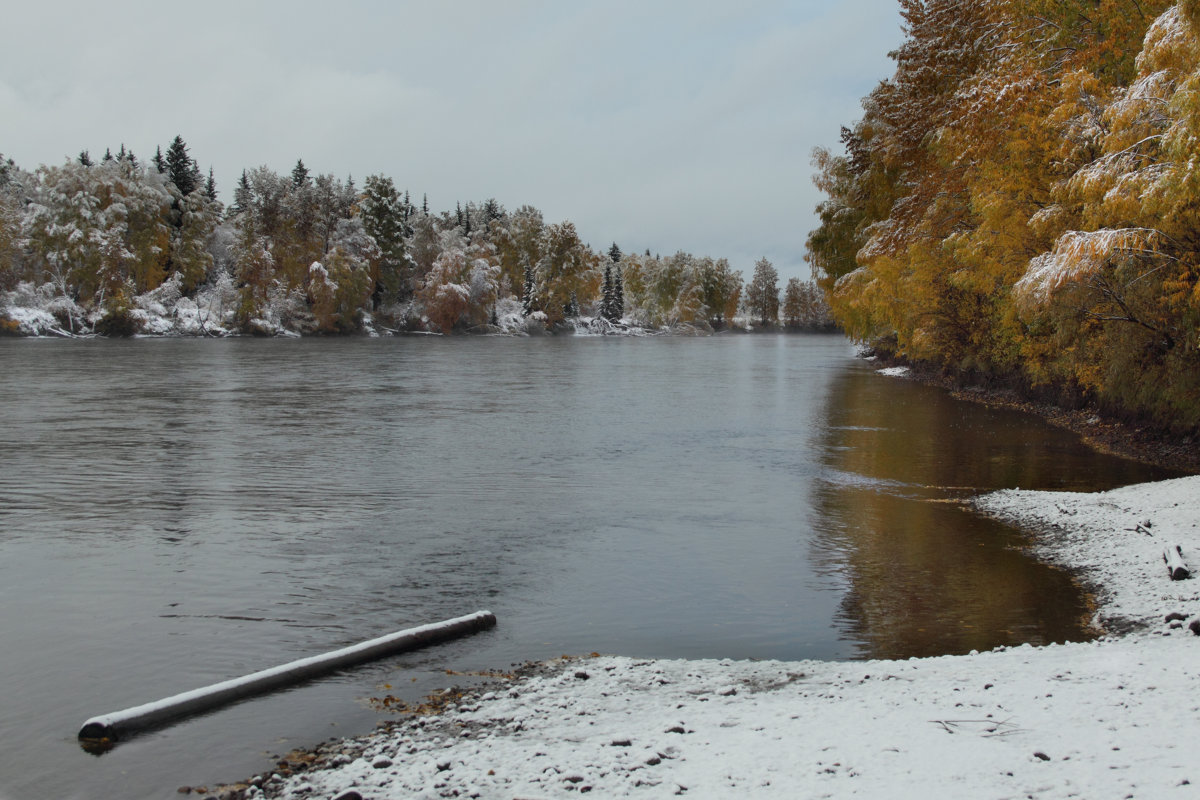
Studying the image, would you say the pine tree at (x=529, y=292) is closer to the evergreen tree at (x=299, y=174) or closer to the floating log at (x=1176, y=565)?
the evergreen tree at (x=299, y=174)

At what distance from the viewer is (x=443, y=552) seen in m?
14.0

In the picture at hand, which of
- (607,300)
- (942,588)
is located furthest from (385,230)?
(942,588)

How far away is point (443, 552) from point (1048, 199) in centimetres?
2253

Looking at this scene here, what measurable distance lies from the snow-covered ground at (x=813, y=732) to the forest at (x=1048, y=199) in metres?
9.02

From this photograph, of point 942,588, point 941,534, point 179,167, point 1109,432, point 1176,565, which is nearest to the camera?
point 1176,565

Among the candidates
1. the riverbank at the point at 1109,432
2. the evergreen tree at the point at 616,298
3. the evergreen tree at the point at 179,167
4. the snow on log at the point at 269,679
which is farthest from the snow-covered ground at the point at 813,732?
the evergreen tree at the point at 616,298

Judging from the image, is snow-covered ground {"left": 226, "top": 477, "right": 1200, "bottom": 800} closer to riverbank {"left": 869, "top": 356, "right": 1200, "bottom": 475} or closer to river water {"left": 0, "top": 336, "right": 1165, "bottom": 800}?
Result: river water {"left": 0, "top": 336, "right": 1165, "bottom": 800}

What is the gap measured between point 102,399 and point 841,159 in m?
45.4

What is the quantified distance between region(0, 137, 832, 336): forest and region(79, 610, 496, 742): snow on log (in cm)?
10150

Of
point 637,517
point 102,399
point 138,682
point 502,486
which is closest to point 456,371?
point 102,399

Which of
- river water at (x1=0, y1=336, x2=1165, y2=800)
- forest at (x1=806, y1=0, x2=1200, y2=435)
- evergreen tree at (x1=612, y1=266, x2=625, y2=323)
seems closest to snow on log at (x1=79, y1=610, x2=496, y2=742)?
river water at (x1=0, y1=336, x2=1165, y2=800)

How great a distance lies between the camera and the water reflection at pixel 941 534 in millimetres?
10484

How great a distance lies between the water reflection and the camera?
34.4 feet

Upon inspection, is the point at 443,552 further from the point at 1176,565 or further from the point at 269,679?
the point at 1176,565
